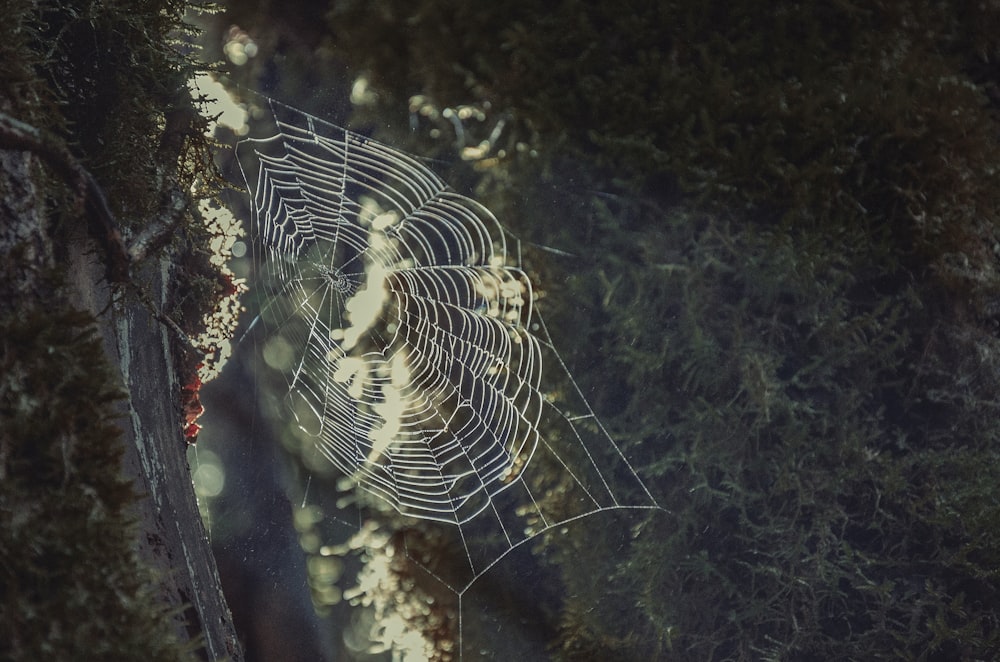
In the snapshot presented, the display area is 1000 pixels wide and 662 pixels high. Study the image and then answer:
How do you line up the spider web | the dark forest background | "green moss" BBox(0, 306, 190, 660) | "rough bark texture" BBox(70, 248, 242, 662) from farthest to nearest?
the spider web
the dark forest background
"rough bark texture" BBox(70, 248, 242, 662)
"green moss" BBox(0, 306, 190, 660)

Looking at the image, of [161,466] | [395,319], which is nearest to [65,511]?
[161,466]

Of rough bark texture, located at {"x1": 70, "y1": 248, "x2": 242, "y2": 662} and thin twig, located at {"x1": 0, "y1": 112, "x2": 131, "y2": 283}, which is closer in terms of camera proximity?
thin twig, located at {"x1": 0, "y1": 112, "x2": 131, "y2": 283}

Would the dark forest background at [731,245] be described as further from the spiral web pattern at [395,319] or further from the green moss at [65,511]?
the green moss at [65,511]

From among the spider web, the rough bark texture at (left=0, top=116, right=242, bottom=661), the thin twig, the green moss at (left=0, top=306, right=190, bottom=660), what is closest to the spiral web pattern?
the spider web

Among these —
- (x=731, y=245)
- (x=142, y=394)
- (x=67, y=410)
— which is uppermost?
(x=731, y=245)

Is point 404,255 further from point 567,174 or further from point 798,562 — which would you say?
point 798,562

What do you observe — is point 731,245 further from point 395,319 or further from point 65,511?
point 65,511

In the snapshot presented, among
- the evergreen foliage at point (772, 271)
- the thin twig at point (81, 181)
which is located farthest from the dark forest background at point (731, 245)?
the thin twig at point (81, 181)

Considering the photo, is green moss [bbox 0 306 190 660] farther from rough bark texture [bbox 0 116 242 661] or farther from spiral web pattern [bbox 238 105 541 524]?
spiral web pattern [bbox 238 105 541 524]

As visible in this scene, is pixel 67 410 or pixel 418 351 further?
pixel 418 351

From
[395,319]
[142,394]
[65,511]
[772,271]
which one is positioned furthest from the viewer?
[395,319]
